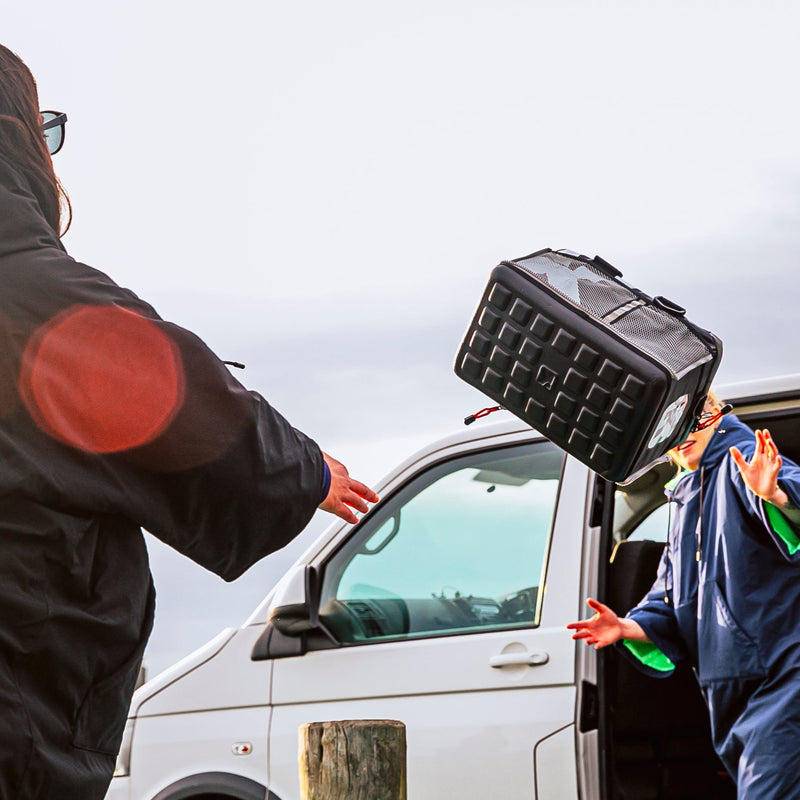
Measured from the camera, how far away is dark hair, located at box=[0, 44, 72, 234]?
1.86m

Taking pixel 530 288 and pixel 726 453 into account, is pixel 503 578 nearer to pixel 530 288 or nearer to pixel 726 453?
pixel 726 453

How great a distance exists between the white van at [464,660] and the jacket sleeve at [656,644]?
9 cm

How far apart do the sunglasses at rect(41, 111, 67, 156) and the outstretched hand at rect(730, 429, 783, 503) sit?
1917 millimetres

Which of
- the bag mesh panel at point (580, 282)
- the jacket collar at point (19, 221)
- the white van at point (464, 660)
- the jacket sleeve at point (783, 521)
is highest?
the jacket collar at point (19, 221)

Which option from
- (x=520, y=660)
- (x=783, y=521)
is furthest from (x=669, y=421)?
(x=520, y=660)

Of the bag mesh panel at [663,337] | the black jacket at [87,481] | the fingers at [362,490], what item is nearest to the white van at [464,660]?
the bag mesh panel at [663,337]

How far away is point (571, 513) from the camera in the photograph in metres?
3.56

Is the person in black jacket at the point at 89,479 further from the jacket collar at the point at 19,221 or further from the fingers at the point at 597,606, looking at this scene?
the fingers at the point at 597,606

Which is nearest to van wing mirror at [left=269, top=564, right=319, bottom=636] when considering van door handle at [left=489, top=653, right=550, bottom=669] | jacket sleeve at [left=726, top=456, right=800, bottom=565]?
van door handle at [left=489, top=653, right=550, bottom=669]

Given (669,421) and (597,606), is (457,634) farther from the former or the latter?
(669,421)

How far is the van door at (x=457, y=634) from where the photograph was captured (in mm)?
3365

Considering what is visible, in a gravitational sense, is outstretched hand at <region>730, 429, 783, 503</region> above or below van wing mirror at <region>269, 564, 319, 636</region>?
above

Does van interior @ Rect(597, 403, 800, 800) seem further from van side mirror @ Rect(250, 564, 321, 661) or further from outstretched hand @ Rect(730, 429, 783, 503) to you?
van side mirror @ Rect(250, 564, 321, 661)

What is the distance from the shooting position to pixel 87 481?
1675mm
